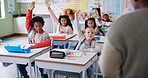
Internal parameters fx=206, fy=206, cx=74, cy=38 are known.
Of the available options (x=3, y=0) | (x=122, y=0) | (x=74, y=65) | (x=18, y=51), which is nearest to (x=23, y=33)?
(x=3, y=0)

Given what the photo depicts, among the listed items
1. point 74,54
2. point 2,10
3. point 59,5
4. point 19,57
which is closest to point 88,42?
point 74,54

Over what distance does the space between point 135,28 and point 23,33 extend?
7.41 meters

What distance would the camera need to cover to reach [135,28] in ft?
2.87

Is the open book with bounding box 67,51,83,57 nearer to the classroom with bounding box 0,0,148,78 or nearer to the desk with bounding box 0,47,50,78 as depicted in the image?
the classroom with bounding box 0,0,148,78

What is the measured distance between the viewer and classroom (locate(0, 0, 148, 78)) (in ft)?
2.91

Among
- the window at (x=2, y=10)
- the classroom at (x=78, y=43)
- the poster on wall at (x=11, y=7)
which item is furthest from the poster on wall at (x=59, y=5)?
the window at (x=2, y=10)

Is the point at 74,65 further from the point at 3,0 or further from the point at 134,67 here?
the point at 3,0

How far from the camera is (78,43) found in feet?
11.0

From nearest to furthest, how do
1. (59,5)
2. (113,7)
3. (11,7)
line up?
(113,7) → (59,5) → (11,7)

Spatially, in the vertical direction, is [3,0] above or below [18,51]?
above

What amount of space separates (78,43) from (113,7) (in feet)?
13.2

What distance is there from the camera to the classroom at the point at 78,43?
34.9 inches

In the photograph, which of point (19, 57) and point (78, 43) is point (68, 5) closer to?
point (78, 43)

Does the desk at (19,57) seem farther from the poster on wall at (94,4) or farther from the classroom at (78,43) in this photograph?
the poster on wall at (94,4)
